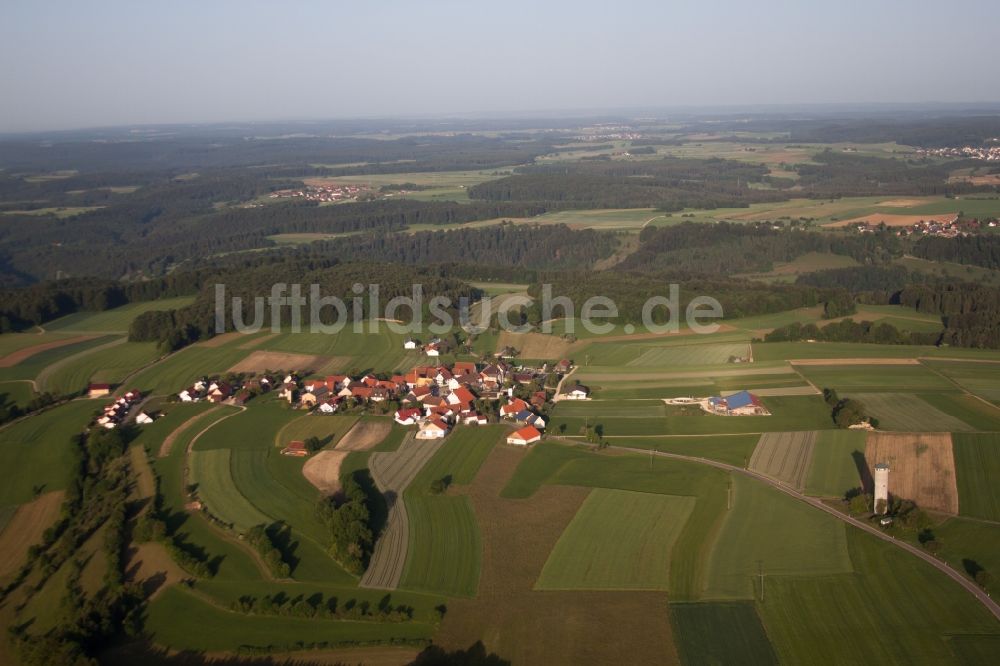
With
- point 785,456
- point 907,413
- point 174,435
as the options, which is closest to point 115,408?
point 174,435

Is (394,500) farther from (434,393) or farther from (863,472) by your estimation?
(863,472)

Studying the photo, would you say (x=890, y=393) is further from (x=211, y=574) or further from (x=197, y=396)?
(x=197, y=396)

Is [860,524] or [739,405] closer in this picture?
[860,524]

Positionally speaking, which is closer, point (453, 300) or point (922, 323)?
point (922, 323)

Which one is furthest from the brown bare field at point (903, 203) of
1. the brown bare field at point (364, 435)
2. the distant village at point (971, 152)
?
the brown bare field at point (364, 435)

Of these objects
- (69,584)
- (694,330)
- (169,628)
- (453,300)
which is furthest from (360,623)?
(453,300)

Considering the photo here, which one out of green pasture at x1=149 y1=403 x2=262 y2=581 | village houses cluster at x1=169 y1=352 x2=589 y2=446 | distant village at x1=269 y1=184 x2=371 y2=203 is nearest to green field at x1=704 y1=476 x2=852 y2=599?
village houses cluster at x1=169 y1=352 x2=589 y2=446

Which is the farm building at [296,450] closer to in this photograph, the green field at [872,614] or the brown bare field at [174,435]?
the brown bare field at [174,435]
